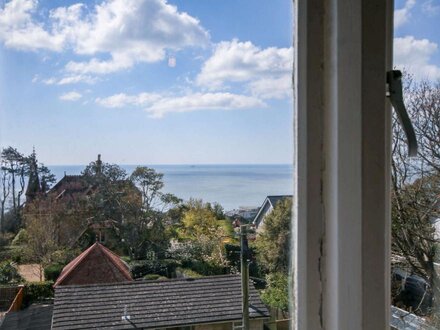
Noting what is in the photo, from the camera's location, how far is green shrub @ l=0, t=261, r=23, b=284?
598 millimetres

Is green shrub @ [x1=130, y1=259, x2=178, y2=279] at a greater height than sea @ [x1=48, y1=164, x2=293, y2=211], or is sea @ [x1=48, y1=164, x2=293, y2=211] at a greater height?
sea @ [x1=48, y1=164, x2=293, y2=211]

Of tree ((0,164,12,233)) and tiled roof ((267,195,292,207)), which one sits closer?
tree ((0,164,12,233))

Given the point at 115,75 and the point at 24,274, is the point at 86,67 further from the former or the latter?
the point at 24,274

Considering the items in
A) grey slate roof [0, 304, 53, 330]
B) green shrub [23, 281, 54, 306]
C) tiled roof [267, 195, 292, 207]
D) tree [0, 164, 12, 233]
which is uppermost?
tree [0, 164, 12, 233]

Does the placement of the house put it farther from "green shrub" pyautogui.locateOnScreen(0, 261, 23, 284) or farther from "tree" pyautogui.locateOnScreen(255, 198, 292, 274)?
"green shrub" pyautogui.locateOnScreen(0, 261, 23, 284)

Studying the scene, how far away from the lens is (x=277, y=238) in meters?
0.73

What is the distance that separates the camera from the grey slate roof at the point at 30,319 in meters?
0.60

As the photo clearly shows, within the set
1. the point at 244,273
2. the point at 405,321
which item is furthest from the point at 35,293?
the point at 405,321

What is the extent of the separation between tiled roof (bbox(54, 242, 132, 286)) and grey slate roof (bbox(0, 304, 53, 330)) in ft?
0.12

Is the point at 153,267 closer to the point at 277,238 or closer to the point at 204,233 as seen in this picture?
the point at 204,233

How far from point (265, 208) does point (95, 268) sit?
0.27m

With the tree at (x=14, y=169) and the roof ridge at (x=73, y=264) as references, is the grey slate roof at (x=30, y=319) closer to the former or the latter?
the roof ridge at (x=73, y=264)

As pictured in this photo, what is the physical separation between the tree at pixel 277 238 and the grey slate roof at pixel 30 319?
0.32 metres

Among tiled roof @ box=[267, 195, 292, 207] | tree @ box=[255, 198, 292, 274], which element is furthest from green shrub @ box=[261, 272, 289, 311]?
tiled roof @ box=[267, 195, 292, 207]
